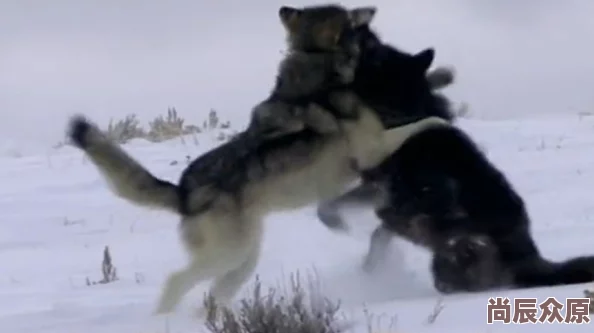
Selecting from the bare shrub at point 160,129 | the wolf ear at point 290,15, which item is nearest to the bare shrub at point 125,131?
the bare shrub at point 160,129

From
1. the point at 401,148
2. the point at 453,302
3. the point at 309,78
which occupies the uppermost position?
the point at 309,78

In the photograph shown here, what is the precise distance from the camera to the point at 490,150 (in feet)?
35.8

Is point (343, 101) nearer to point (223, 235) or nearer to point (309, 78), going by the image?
point (309, 78)

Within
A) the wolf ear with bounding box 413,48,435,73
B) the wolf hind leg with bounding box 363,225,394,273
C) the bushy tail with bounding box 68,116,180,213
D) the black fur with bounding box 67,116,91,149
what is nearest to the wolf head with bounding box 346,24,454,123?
the wolf ear with bounding box 413,48,435,73

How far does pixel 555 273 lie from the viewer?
6582 mm

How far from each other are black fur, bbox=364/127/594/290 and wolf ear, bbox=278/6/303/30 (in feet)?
3.55

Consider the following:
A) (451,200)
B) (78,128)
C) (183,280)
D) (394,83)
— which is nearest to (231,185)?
(183,280)

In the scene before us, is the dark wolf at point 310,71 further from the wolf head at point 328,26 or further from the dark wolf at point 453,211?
the dark wolf at point 453,211

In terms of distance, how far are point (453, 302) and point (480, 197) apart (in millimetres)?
1380

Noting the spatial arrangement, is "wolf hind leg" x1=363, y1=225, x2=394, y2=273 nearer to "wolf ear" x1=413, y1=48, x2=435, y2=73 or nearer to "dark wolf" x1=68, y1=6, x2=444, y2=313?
"dark wolf" x1=68, y1=6, x2=444, y2=313

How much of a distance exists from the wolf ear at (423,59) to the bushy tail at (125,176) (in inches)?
69.0

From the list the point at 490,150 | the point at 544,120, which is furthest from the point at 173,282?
the point at 544,120

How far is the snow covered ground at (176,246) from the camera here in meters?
6.12

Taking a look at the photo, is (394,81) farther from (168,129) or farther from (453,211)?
(168,129)
